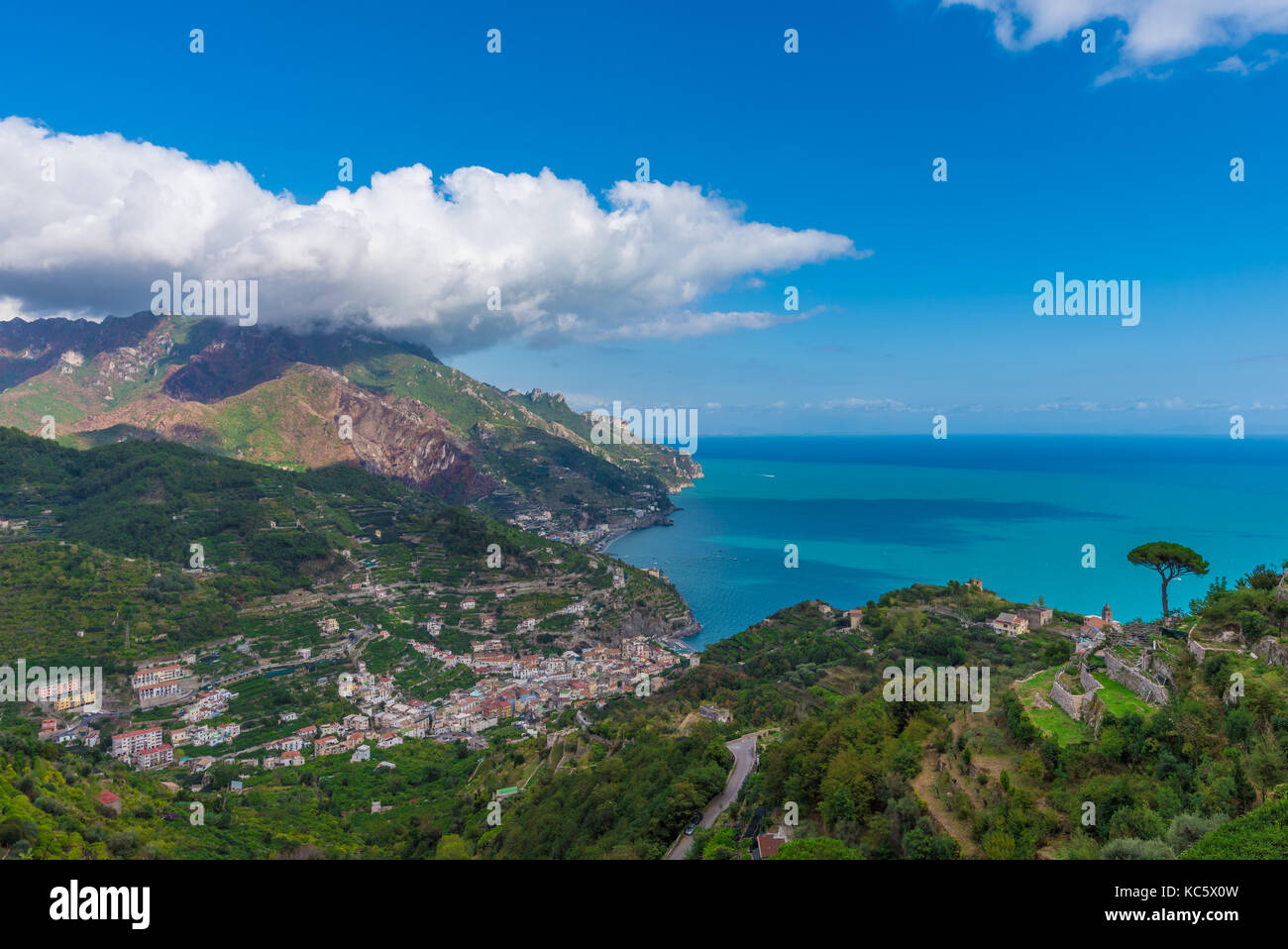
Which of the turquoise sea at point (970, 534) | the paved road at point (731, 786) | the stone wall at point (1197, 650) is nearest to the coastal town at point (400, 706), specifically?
the turquoise sea at point (970, 534)

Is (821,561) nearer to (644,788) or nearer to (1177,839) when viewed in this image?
(644,788)

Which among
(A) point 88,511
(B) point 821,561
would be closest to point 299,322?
(A) point 88,511

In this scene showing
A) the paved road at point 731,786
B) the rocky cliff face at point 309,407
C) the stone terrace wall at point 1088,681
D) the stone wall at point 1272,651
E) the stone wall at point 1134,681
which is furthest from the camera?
the rocky cliff face at point 309,407

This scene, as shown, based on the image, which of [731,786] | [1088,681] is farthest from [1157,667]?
[731,786]

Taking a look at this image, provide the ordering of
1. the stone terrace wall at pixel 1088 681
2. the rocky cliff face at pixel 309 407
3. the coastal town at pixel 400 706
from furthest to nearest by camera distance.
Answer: the rocky cliff face at pixel 309 407
the coastal town at pixel 400 706
the stone terrace wall at pixel 1088 681

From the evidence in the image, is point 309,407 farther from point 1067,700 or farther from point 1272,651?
point 1272,651

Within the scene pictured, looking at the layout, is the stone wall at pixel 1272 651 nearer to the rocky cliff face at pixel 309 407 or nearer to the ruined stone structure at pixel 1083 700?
the ruined stone structure at pixel 1083 700

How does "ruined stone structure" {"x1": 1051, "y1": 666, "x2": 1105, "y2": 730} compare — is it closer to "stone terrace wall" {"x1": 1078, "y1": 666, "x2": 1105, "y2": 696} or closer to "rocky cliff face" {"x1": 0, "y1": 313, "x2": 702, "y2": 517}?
"stone terrace wall" {"x1": 1078, "y1": 666, "x2": 1105, "y2": 696}
